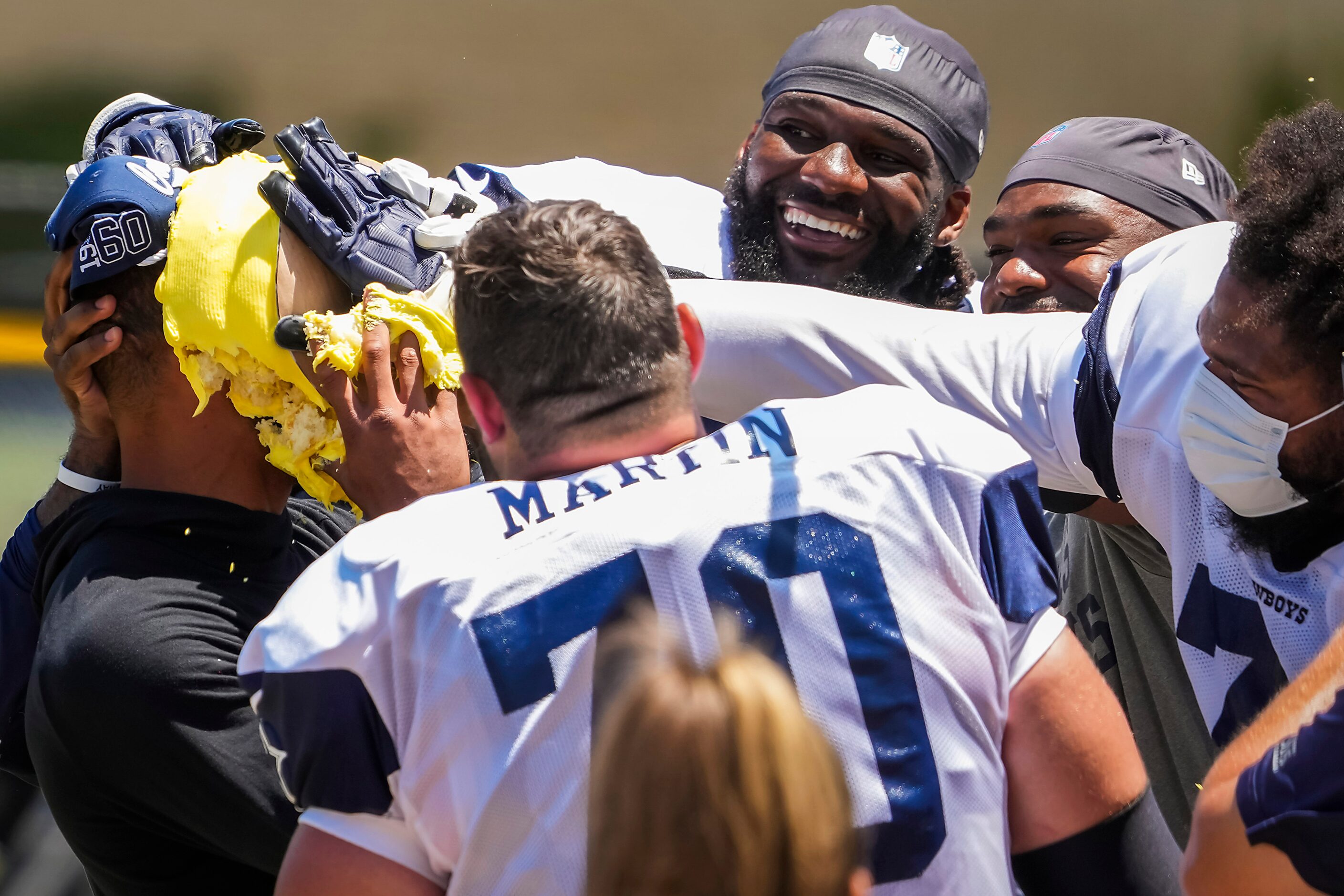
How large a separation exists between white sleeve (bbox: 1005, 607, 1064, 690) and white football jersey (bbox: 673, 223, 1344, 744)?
0.51m

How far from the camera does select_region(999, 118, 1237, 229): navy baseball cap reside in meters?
2.77

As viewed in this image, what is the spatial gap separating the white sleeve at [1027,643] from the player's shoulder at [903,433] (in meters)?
0.17

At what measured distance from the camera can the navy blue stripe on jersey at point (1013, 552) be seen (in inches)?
53.4

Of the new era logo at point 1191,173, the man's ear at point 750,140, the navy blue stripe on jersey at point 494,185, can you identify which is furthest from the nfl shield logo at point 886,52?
the navy blue stripe on jersey at point 494,185

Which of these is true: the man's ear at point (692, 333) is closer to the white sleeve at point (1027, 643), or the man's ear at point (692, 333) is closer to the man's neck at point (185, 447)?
the white sleeve at point (1027, 643)

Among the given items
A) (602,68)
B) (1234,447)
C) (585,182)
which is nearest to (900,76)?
(585,182)

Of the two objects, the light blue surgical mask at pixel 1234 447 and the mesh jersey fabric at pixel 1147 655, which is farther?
the mesh jersey fabric at pixel 1147 655

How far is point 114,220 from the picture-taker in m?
1.92

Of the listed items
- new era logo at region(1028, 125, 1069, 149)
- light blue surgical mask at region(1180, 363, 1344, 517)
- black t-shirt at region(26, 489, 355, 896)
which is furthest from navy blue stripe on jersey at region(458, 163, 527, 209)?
light blue surgical mask at region(1180, 363, 1344, 517)

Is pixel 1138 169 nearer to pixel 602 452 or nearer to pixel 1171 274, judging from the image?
pixel 1171 274

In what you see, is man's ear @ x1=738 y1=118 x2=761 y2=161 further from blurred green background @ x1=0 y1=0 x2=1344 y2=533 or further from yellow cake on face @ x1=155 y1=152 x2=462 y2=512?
blurred green background @ x1=0 y1=0 x2=1344 y2=533

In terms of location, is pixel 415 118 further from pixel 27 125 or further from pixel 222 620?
pixel 222 620

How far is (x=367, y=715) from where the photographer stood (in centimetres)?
125

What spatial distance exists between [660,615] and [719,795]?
0.30 meters
